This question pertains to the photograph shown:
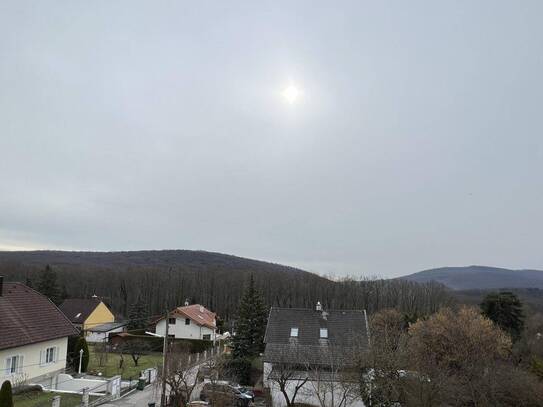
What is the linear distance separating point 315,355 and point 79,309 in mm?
44163

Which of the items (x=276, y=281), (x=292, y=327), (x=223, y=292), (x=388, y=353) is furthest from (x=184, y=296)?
(x=388, y=353)

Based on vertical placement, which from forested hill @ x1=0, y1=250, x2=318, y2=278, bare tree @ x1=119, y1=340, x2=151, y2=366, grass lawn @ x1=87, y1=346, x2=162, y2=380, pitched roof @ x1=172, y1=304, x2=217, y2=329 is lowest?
grass lawn @ x1=87, y1=346, x2=162, y2=380

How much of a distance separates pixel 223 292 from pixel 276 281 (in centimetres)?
1259

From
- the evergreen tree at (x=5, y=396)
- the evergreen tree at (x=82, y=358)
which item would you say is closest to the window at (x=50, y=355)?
the evergreen tree at (x=82, y=358)

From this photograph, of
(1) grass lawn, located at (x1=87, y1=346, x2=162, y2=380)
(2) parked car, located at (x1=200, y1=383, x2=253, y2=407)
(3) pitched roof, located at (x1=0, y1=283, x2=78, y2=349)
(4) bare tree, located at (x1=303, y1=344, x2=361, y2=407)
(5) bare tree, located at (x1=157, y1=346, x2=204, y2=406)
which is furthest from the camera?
(1) grass lawn, located at (x1=87, y1=346, x2=162, y2=380)

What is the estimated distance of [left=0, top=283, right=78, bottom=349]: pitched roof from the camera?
81.5ft

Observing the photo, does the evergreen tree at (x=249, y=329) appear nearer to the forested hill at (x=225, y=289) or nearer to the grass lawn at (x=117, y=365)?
the grass lawn at (x=117, y=365)

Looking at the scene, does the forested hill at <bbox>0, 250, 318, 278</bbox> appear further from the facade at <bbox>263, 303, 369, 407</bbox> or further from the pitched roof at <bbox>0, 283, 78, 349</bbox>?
the pitched roof at <bbox>0, 283, 78, 349</bbox>

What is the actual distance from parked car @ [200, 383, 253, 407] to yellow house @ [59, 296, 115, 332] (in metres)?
37.7

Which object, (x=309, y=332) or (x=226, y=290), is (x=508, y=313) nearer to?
(x=309, y=332)

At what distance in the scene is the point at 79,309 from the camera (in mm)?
61406

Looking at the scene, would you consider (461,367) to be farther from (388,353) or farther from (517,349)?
(517,349)

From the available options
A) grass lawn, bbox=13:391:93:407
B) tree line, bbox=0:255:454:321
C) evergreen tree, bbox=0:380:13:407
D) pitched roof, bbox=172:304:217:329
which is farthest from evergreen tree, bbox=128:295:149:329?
evergreen tree, bbox=0:380:13:407

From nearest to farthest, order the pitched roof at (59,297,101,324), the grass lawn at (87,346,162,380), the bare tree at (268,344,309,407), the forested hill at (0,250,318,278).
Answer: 1. the bare tree at (268,344,309,407)
2. the grass lawn at (87,346,162,380)
3. the pitched roof at (59,297,101,324)
4. the forested hill at (0,250,318,278)
